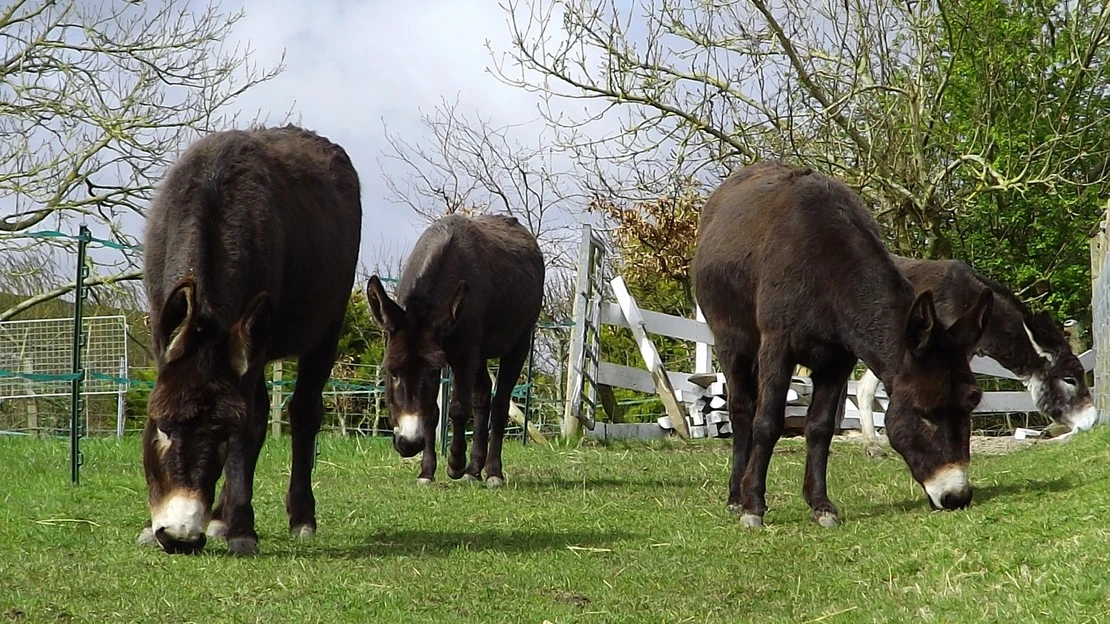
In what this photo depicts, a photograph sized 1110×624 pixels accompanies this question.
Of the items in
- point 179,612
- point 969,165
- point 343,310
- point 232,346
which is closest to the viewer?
point 179,612

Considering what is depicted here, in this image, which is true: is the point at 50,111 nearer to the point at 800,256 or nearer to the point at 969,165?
the point at 969,165

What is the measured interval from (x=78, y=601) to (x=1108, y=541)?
4.09m

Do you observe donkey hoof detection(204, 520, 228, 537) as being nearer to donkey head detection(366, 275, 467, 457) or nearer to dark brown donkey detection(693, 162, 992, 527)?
donkey head detection(366, 275, 467, 457)

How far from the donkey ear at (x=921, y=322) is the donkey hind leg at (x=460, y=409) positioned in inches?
143

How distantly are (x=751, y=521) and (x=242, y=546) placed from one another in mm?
2976

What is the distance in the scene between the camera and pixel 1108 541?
502 centimetres

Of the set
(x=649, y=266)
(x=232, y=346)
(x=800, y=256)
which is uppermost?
(x=649, y=266)

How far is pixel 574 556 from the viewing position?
6145mm

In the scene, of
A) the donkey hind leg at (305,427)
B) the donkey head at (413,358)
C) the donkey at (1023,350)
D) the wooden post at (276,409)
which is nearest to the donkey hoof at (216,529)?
the donkey hind leg at (305,427)

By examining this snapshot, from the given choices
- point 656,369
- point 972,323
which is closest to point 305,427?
point 972,323

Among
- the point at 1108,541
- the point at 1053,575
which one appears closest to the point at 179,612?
the point at 1053,575

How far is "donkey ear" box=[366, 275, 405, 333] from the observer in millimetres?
8469

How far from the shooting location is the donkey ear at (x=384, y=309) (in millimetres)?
8469

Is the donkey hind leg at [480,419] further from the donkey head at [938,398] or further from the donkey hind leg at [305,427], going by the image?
the donkey head at [938,398]
